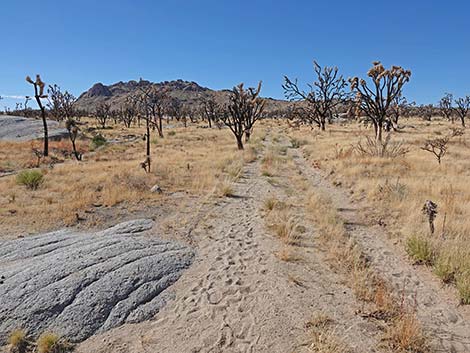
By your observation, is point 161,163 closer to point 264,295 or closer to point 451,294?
point 264,295

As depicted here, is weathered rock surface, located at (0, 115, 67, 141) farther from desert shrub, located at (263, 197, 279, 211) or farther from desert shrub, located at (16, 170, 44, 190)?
desert shrub, located at (263, 197, 279, 211)

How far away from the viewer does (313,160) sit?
57.4ft

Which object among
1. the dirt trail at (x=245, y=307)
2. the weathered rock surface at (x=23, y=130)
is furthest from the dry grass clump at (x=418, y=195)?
the weathered rock surface at (x=23, y=130)

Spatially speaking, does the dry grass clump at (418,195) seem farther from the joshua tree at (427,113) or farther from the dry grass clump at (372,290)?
the joshua tree at (427,113)

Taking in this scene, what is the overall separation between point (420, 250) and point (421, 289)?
106 centimetres

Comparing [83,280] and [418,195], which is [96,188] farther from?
[418,195]

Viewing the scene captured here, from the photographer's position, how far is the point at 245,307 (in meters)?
4.37

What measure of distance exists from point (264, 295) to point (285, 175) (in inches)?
383

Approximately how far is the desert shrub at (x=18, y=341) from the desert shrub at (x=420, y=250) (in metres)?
5.87

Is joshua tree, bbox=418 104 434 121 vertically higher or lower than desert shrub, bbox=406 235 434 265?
higher

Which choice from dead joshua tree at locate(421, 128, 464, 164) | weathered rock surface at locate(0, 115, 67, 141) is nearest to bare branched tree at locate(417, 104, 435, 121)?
dead joshua tree at locate(421, 128, 464, 164)

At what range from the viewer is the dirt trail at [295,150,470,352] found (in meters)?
3.77

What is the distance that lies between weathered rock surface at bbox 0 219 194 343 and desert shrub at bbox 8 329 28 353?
11cm

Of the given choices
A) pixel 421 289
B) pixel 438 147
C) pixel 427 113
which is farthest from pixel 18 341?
pixel 427 113
